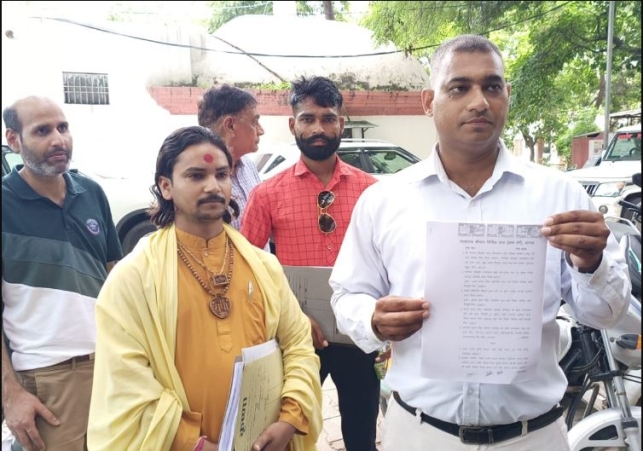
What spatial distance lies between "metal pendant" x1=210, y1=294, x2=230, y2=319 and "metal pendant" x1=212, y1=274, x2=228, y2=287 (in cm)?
4

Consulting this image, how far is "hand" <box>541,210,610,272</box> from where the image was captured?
1.15 metres

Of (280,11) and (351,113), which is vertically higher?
(280,11)

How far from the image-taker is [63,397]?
2.02 metres

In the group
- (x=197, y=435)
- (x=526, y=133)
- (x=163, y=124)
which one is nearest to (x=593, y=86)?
(x=526, y=133)

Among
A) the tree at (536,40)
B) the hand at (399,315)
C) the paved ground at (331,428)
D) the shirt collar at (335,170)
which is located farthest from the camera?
the tree at (536,40)

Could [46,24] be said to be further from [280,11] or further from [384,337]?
[384,337]

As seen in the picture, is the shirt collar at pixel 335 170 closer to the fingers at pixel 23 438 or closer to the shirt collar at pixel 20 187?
the shirt collar at pixel 20 187

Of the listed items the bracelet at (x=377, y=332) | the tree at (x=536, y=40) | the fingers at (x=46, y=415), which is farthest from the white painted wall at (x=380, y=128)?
the bracelet at (x=377, y=332)

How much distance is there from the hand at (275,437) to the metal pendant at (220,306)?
386 mm

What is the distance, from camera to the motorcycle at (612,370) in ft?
6.95

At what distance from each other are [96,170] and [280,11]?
377 inches

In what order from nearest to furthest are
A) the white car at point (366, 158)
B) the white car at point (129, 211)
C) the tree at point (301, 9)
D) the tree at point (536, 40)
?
the tree at point (536, 40) < the white car at point (129, 211) < the white car at point (366, 158) < the tree at point (301, 9)

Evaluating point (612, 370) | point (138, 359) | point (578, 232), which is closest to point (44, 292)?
point (138, 359)

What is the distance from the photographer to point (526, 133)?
14.6 ft
